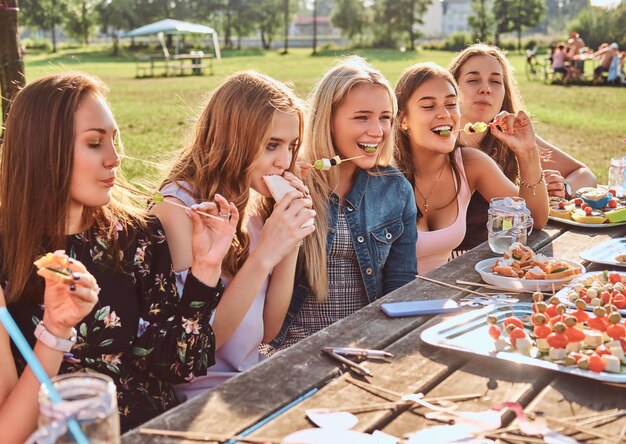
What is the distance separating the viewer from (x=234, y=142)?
9.19 feet

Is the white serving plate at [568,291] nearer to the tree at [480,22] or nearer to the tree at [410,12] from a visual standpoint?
the tree at [480,22]

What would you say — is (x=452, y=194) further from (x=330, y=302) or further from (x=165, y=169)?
(x=165, y=169)

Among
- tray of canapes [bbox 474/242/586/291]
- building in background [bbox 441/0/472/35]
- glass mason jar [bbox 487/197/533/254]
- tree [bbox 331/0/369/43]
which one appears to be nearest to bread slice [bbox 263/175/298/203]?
tray of canapes [bbox 474/242/586/291]

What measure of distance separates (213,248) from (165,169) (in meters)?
0.72

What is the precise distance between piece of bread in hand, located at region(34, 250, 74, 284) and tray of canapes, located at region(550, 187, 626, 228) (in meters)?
2.60

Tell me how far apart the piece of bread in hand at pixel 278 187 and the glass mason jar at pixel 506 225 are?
0.84 m

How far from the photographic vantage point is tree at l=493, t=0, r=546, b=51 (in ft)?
189

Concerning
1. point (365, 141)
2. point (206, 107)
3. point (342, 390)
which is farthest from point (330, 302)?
point (342, 390)

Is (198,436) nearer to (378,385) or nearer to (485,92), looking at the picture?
(378,385)

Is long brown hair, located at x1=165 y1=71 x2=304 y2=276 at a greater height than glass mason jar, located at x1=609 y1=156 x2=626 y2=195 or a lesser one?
greater

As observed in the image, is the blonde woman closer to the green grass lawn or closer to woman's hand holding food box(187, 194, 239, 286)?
woman's hand holding food box(187, 194, 239, 286)

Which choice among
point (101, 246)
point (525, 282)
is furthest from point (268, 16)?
point (101, 246)

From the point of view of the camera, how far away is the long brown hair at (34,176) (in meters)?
2.12

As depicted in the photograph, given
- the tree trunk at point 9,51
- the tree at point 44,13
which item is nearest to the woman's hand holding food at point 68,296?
the tree trunk at point 9,51
